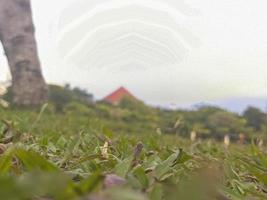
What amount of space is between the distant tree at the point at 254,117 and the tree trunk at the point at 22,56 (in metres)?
7.69

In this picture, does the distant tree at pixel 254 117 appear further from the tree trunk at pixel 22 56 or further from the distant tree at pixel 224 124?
the tree trunk at pixel 22 56

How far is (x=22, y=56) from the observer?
7035 millimetres

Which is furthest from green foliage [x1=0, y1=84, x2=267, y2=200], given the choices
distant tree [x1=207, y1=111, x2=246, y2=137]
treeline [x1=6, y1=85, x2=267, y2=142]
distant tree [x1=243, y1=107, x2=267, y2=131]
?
distant tree [x1=243, y1=107, x2=267, y2=131]

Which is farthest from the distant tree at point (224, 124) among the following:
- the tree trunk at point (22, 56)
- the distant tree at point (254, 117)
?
the tree trunk at point (22, 56)

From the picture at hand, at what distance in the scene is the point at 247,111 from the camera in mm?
15594

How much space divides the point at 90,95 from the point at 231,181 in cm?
1787

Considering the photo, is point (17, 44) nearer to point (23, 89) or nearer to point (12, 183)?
point (23, 89)

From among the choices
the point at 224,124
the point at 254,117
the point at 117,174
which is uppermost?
the point at 254,117

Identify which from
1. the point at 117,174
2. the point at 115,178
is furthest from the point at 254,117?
the point at 115,178

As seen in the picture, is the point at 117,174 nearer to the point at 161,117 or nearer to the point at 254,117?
the point at 161,117

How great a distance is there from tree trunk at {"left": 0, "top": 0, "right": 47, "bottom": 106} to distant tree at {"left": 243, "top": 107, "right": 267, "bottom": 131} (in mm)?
7687

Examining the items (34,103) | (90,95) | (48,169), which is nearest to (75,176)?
(48,169)

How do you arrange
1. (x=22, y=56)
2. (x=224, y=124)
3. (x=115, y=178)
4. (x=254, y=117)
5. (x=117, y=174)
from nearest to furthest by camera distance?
(x=115, y=178), (x=117, y=174), (x=22, y=56), (x=224, y=124), (x=254, y=117)

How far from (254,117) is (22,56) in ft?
30.3
